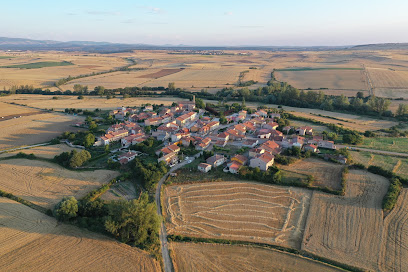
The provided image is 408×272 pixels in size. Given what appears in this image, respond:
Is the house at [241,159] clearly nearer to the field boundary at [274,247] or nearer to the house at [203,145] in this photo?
the house at [203,145]

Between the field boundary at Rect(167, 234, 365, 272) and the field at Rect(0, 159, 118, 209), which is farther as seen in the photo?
the field at Rect(0, 159, 118, 209)

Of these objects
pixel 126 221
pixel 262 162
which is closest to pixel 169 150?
pixel 262 162

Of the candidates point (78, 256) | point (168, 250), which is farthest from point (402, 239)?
point (78, 256)

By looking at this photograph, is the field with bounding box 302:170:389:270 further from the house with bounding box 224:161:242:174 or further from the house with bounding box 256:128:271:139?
the house with bounding box 256:128:271:139

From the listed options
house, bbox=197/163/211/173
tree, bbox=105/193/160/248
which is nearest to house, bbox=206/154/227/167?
house, bbox=197/163/211/173

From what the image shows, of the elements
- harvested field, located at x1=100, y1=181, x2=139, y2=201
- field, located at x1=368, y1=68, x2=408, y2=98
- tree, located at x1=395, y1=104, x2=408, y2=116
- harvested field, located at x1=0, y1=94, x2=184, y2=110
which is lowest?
harvested field, located at x1=100, y1=181, x2=139, y2=201
